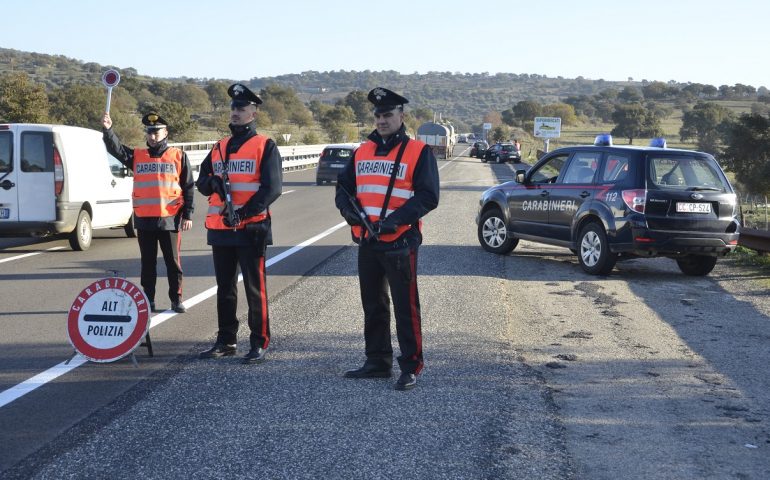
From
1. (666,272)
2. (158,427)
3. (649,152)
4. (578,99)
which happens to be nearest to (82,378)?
(158,427)

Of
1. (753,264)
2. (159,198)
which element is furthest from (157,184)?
(753,264)

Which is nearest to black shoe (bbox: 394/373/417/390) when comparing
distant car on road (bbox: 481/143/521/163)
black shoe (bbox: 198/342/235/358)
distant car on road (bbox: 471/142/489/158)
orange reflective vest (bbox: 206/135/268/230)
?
black shoe (bbox: 198/342/235/358)

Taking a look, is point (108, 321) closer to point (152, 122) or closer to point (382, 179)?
point (382, 179)

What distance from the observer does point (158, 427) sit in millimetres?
5145

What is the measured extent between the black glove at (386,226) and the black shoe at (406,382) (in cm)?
96

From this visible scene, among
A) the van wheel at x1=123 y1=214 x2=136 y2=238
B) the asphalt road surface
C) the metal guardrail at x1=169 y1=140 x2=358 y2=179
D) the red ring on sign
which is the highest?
the red ring on sign

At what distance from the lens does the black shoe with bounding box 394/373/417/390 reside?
6.09m

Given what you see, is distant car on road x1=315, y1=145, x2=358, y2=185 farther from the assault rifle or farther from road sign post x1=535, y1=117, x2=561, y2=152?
road sign post x1=535, y1=117, x2=561, y2=152

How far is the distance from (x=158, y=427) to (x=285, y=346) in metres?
2.16

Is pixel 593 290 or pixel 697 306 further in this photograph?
pixel 593 290

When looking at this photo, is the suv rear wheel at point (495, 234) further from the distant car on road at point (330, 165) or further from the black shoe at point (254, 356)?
the distant car on road at point (330, 165)

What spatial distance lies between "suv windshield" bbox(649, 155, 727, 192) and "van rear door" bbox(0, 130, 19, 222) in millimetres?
8470

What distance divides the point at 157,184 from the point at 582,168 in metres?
6.16

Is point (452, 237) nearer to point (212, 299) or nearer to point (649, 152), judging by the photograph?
point (649, 152)
